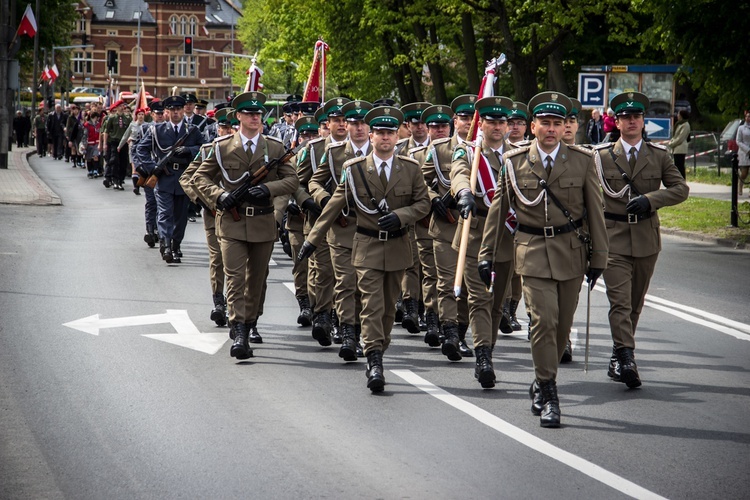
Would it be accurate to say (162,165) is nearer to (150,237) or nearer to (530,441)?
(150,237)

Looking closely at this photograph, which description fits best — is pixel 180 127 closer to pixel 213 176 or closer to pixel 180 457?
pixel 213 176

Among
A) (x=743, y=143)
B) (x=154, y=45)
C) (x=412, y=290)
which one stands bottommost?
(x=412, y=290)

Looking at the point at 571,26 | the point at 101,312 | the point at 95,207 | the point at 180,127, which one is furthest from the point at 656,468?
the point at 571,26

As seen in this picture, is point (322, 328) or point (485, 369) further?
point (322, 328)

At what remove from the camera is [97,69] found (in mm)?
148500

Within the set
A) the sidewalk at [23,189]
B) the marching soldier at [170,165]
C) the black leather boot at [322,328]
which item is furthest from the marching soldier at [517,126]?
the sidewalk at [23,189]

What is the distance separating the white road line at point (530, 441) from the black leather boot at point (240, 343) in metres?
1.27

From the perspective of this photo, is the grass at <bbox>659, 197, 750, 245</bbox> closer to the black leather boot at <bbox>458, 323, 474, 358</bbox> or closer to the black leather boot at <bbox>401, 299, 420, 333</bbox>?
the black leather boot at <bbox>401, 299, 420, 333</bbox>

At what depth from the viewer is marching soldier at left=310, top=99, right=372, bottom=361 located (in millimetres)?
10258

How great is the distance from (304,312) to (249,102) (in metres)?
2.56

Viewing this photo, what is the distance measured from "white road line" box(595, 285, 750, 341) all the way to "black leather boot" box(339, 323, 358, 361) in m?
3.79

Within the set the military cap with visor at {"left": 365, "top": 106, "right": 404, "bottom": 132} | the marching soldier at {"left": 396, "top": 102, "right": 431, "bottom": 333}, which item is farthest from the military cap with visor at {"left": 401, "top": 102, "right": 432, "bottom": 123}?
the military cap with visor at {"left": 365, "top": 106, "right": 404, "bottom": 132}

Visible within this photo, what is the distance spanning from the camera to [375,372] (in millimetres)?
9094

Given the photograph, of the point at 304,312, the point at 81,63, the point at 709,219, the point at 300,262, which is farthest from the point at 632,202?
the point at 81,63
